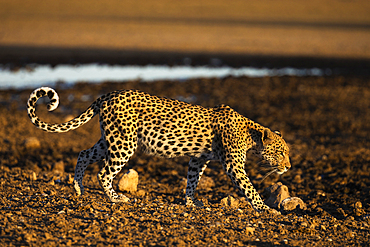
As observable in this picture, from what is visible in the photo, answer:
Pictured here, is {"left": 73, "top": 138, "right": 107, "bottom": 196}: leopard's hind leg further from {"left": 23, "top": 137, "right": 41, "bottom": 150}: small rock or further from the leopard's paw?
{"left": 23, "top": 137, "right": 41, "bottom": 150}: small rock

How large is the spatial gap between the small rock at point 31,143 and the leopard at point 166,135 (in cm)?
472

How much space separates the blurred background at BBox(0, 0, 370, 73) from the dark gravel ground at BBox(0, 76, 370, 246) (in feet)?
38.2

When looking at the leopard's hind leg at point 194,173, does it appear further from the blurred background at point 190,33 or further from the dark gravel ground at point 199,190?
the blurred background at point 190,33

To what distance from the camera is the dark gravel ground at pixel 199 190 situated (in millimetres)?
6391

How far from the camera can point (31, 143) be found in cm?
1245

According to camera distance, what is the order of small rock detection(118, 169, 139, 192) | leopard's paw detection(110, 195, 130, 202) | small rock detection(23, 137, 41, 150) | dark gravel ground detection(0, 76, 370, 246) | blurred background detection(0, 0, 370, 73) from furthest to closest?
1. blurred background detection(0, 0, 370, 73)
2. small rock detection(23, 137, 41, 150)
3. small rock detection(118, 169, 139, 192)
4. leopard's paw detection(110, 195, 130, 202)
5. dark gravel ground detection(0, 76, 370, 246)

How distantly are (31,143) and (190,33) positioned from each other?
1478 inches

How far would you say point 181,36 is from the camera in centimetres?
4562

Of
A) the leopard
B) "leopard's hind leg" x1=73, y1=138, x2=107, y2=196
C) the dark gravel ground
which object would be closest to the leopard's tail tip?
the leopard

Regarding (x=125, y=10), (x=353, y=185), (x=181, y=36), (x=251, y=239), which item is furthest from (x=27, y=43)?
(x=125, y=10)

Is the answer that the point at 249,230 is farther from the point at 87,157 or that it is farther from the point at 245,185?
the point at 87,157

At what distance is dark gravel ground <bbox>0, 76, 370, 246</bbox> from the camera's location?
21.0 feet

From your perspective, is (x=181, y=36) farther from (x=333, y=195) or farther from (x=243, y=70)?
(x=333, y=195)

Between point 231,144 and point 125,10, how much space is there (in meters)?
66.7
